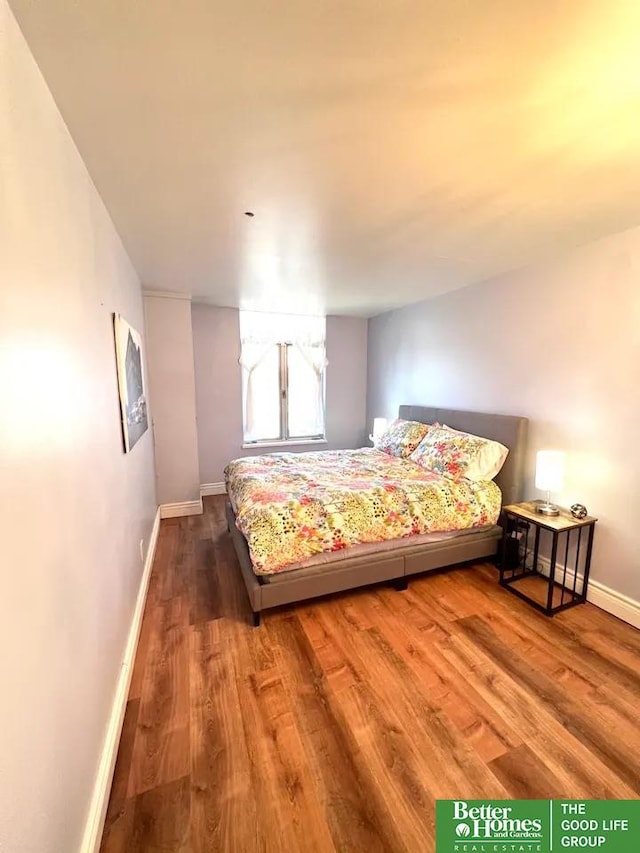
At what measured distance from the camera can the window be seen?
462cm

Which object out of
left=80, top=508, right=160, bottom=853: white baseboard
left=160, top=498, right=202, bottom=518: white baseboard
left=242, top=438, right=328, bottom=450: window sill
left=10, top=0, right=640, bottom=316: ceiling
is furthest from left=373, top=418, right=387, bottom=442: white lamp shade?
left=80, top=508, right=160, bottom=853: white baseboard

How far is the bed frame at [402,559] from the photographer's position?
2.12 metres

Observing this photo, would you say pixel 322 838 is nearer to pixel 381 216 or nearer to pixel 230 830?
pixel 230 830

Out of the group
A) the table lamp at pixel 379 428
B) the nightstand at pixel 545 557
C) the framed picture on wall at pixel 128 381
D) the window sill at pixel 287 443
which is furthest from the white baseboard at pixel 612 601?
the window sill at pixel 287 443

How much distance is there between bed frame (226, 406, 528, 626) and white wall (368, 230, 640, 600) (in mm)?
122

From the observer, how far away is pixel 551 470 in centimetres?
234

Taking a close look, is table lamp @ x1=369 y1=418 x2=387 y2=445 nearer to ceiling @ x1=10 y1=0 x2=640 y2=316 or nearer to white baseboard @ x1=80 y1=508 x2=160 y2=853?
ceiling @ x1=10 y1=0 x2=640 y2=316

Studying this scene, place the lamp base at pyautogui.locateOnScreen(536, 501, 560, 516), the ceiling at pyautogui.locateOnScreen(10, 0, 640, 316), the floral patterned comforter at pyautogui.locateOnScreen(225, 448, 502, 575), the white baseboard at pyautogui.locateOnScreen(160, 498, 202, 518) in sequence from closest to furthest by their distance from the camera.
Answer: the ceiling at pyautogui.locateOnScreen(10, 0, 640, 316) → the floral patterned comforter at pyautogui.locateOnScreen(225, 448, 502, 575) → the lamp base at pyautogui.locateOnScreen(536, 501, 560, 516) → the white baseboard at pyautogui.locateOnScreen(160, 498, 202, 518)

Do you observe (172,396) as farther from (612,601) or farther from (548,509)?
(612,601)

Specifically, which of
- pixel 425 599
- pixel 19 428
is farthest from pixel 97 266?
pixel 425 599

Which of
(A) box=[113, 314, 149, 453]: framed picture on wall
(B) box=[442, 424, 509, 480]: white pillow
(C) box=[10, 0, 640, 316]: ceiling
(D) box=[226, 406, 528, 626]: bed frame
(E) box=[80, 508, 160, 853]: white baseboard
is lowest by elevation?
(E) box=[80, 508, 160, 853]: white baseboard

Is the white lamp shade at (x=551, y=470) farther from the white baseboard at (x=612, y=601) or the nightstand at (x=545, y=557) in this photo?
the white baseboard at (x=612, y=601)

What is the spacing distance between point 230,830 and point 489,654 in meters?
1.41

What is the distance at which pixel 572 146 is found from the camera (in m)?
1.34
